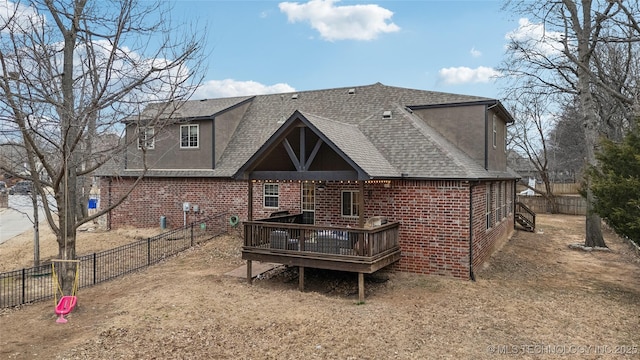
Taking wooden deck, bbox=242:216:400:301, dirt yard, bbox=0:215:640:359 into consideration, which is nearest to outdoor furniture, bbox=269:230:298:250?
wooden deck, bbox=242:216:400:301

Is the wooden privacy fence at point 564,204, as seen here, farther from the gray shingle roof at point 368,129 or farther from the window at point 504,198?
the gray shingle roof at point 368,129

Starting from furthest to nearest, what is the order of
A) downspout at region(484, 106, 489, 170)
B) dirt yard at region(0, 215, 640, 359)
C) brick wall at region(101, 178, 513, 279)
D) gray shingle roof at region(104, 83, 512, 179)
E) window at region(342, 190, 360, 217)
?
downspout at region(484, 106, 489, 170) < window at region(342, 190, 360, 217) < gray shingle roof at region(104, 83, 512, 179) < brick wall at region(101, 178, 513, 279) < dirt yard at region(0, 215, 640, 359)

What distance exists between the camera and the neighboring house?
10133 mm

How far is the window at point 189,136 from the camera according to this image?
17.8m

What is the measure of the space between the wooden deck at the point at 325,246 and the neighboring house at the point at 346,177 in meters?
0.03

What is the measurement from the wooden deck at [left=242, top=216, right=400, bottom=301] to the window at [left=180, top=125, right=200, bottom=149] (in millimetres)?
8537

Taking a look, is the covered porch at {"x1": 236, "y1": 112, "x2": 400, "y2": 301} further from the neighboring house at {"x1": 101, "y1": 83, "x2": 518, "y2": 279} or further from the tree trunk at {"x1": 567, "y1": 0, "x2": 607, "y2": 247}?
the tree trunk at {"x1": 567, "y1": 0, "x2": 607, "y2": 247}

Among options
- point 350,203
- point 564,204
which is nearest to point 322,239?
point 350,203

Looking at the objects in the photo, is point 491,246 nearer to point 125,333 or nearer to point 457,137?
point 457,137

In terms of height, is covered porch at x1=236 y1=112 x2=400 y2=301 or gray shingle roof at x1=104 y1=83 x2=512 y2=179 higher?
gray shingle roof at x1=104 y1=83 x2=512 y2=179

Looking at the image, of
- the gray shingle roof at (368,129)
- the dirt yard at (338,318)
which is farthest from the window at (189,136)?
the dirt yard at (338,318)

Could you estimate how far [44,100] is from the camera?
739 cm

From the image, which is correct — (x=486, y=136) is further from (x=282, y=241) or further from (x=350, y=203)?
(x=282, y=241)

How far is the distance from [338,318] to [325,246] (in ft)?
7.87
